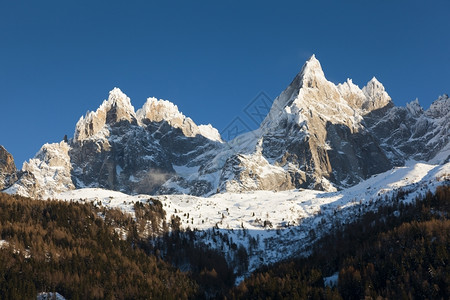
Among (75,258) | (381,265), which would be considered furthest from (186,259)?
(381,265)

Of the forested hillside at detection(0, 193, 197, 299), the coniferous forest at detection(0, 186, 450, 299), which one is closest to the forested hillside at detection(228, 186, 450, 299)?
the coniferous forest at detection(0, 186, 450, 299)

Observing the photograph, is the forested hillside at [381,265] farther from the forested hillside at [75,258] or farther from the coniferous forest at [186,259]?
the forested hillside at [75,258]

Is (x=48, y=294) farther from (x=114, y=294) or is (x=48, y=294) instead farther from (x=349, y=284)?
(x=349, y=284)

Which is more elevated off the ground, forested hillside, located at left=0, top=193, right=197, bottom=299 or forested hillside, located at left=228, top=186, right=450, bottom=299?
forested hillside, located at left=0, top=193, right=197, bottom=299

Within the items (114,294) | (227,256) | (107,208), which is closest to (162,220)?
(107,208)

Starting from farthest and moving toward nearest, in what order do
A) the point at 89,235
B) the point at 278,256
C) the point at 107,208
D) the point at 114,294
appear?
the point at 107,208, the point at 278,256, the point at 89,235, the point at 114,294

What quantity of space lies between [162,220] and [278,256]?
5214 cm

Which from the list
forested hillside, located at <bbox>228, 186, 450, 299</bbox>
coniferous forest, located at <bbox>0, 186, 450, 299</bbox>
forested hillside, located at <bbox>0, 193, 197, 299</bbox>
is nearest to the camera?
forested hillside, located at <bbox>228, 186, 450, 299</bbox>

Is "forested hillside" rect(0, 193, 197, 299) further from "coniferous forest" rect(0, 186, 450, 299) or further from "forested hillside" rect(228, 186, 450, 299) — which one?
"forested hillside" rect(228, 186, 450, 299)

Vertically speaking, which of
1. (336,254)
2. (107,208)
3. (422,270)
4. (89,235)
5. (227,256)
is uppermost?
(107,208)

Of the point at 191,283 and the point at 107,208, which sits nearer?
the point at 191,283

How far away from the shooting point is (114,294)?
128500mm

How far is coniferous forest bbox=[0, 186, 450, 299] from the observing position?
118062 mm

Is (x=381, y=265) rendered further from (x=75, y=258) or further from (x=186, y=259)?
(x=75, y=258)
